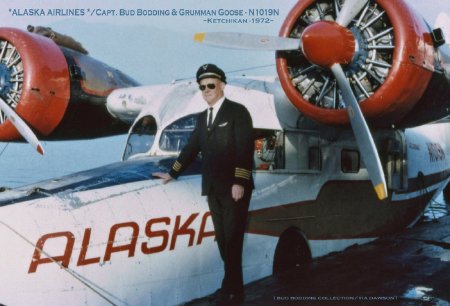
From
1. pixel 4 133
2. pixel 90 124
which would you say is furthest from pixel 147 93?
pixel 4 133

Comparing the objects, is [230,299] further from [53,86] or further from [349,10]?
[53,86]

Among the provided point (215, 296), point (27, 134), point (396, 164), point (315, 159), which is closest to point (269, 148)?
point (315, 159)

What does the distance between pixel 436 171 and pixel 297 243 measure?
587 centimetres

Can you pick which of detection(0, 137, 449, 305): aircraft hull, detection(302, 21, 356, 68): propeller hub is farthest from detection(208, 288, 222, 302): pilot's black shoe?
detection(302, 21, 356, 68): propeller hub

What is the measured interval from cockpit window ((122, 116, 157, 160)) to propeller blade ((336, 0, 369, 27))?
9.36ft

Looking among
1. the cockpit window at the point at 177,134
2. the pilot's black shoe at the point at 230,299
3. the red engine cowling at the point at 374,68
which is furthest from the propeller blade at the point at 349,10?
the pilot's black shoe at the point at 230,299

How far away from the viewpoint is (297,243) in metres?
6.64

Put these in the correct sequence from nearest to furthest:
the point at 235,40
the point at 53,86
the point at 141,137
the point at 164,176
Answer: the point at 164,176
the point at 235,40
the point at 141,137
the point at 53,86

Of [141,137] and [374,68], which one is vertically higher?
[374,68]

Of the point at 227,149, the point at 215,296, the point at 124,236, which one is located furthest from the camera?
the point at 215,296

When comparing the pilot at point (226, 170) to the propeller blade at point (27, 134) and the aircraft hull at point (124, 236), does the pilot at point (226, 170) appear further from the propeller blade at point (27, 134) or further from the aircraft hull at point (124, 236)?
the propeller blade at point (27, 134)

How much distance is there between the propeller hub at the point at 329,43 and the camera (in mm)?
5590

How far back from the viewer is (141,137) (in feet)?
23.1

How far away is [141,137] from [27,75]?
2.76 meters
